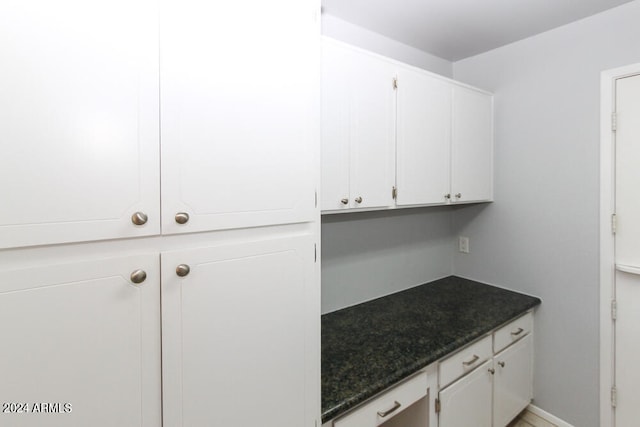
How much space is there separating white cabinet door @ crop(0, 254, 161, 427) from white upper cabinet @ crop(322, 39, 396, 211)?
0.86m

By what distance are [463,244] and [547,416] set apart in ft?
3.94

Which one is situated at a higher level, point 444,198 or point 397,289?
point 444,198

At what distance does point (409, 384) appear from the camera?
1385mm

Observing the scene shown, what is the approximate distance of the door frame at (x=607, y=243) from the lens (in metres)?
1.77

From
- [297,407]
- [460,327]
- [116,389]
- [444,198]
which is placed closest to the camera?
[116,389]

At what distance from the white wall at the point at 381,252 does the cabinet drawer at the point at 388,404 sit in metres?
0.63

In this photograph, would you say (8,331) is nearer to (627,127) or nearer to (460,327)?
(460,327)

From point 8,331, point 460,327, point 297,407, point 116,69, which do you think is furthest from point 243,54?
point 460,327

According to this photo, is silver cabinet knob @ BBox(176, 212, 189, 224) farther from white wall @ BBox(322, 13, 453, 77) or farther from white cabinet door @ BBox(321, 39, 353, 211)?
white wall @ BBox(322, 13, 453, 77)

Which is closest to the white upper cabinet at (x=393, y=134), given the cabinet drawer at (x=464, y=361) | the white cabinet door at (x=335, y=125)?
the white cabinet door at (x=335, y=125)

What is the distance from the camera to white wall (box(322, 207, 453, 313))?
189 cm

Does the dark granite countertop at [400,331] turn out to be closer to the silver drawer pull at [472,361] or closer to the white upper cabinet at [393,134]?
the silver drawer pull at [472,361]

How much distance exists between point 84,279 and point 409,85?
5.38 feet

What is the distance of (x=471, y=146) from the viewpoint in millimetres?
2096
